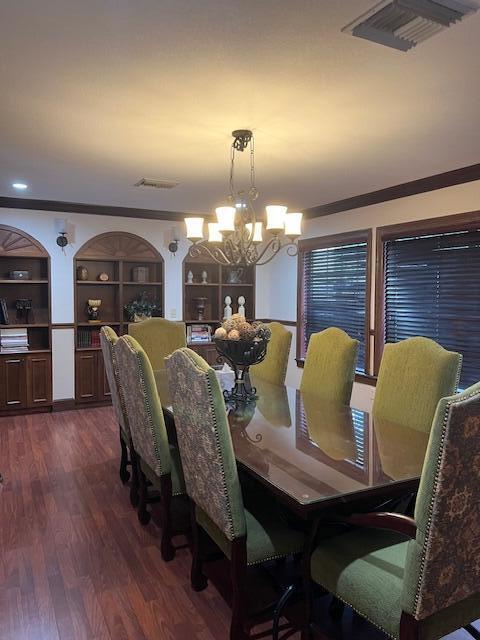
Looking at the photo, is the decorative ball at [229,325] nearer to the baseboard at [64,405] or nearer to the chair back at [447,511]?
the chair back at [447,511]

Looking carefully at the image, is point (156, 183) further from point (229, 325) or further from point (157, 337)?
point (229, 325)

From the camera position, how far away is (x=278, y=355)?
3807mm

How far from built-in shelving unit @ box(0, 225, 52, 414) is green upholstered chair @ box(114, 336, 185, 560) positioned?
3.09m

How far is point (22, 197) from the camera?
5207mm

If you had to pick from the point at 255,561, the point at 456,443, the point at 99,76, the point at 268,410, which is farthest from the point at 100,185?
the point at 456,443

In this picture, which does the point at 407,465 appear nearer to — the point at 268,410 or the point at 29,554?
the point at 268,410

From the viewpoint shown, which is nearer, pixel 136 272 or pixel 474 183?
pixel 474 183

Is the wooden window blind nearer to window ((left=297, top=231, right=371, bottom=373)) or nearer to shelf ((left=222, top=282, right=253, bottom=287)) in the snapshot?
window ((left=297, top=231, right=371, bottom=373))

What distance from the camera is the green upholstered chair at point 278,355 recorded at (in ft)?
12.3

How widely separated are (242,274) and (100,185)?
108 inches

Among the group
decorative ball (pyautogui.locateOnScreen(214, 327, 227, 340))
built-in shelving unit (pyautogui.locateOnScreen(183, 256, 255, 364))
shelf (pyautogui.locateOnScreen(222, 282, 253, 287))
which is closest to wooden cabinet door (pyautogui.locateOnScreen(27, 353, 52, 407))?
built-in shelving unit (pyautogui.locateOnScreen(183, 256, 255, 364))

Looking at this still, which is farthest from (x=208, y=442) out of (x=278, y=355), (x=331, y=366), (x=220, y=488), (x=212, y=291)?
(x=212, y=291)

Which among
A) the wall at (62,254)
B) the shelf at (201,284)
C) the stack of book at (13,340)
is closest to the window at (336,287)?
the shelf at (201,284)

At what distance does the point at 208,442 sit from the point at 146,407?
760 millimetres
